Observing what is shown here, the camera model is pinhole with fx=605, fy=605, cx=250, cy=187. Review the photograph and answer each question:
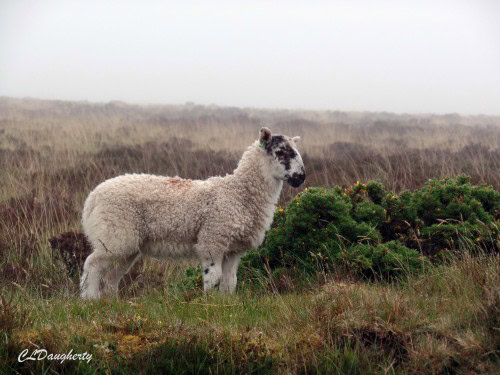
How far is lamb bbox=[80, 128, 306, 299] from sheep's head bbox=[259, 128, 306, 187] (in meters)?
0.01

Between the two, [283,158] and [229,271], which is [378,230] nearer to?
[283,158]

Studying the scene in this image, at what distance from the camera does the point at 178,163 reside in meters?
15.5

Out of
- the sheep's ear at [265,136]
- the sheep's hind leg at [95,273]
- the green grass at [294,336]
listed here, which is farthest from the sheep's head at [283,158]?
the green grass at [294,336]

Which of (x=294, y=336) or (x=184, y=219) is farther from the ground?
(x=184, y=219)

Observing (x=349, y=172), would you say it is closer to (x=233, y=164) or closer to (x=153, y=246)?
(x=233, y=164)

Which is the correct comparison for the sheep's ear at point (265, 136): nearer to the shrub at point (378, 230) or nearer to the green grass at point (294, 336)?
the shrub at point (378, 230)

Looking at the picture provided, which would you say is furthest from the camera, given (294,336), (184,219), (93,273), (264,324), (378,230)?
(378,230)

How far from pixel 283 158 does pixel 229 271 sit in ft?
4.79

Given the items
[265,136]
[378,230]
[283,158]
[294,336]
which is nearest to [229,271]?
[283,158]

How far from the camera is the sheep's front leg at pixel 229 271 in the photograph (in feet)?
22.0

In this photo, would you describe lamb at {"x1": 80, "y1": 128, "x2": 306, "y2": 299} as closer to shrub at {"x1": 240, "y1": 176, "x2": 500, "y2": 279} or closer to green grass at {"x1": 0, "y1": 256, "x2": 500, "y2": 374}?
shrub at {"x1": 240, "y1": 176, "x2": 500, "y2": 279}

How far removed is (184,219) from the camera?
6750 millimetres

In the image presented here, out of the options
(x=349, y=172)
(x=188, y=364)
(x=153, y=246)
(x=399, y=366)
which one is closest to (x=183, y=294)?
(x=153, y=246)

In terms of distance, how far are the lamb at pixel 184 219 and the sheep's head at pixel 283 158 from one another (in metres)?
0.01
